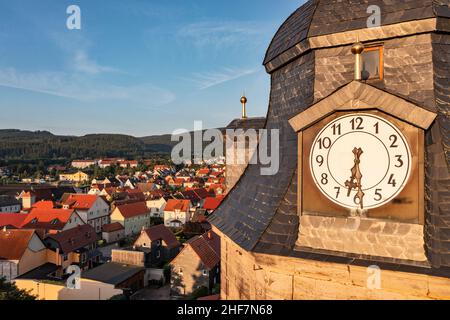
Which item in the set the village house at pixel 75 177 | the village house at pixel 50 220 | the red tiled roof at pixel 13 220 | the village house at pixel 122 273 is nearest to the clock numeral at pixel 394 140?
the village house at pixel 122 273

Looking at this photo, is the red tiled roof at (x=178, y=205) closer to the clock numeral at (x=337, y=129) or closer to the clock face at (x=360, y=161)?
the clock face at (x=360, y=161)

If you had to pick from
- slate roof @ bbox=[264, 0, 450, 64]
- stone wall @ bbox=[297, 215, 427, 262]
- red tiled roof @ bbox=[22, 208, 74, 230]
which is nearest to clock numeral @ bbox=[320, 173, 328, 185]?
stone wall @ bbox=[297, 215, 427, 262]

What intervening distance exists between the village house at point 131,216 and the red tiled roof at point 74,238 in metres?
12.5

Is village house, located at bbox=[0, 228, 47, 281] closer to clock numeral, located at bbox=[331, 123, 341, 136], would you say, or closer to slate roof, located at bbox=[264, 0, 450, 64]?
slate roof, located at bbox=[264, 0, 450, 64]

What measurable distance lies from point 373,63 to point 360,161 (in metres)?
1.62

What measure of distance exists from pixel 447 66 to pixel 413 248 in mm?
2609

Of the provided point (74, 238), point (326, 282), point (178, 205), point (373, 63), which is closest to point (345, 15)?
point (373, 63)

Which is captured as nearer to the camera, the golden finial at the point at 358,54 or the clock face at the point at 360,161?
the clock face at the point at 360,161

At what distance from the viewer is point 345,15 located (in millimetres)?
5195

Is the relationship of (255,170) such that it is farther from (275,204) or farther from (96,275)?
(96,275)

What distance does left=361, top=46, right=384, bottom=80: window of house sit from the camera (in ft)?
16.1

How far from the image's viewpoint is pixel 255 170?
6797 mm

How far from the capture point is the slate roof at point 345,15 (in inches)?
184

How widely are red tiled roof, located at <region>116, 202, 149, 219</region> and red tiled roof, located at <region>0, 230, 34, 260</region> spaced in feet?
71.8
